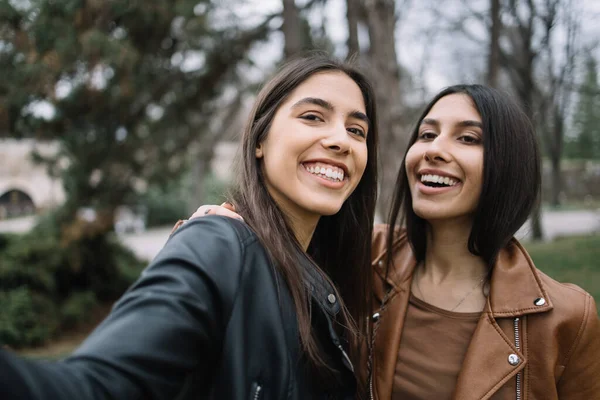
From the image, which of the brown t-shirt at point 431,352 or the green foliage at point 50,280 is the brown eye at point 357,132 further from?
the green foliage at point 50,280

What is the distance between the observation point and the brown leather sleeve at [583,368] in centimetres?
169

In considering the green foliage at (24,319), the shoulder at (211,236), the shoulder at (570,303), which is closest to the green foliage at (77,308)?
the green foliage at (24,319)

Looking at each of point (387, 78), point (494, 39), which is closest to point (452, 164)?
point (387, 78)

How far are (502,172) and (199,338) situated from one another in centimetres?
142

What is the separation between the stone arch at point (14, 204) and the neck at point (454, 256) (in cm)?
2123

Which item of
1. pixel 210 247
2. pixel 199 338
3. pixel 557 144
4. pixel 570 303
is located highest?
pixel 210 247

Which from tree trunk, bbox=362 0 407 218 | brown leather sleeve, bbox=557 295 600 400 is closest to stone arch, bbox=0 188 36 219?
tree trunk, bbox=362 0 407 218

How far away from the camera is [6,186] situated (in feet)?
61.2

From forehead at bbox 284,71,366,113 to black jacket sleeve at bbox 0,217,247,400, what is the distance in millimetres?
682

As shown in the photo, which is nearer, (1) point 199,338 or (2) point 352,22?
(1) point 199,338

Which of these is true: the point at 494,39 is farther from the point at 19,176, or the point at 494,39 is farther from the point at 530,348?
the point at 19,176

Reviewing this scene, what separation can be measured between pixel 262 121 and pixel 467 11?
11176 millimetres

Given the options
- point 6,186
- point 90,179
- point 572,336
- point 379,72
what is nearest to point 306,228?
point 572,336

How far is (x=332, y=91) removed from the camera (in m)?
1.67
